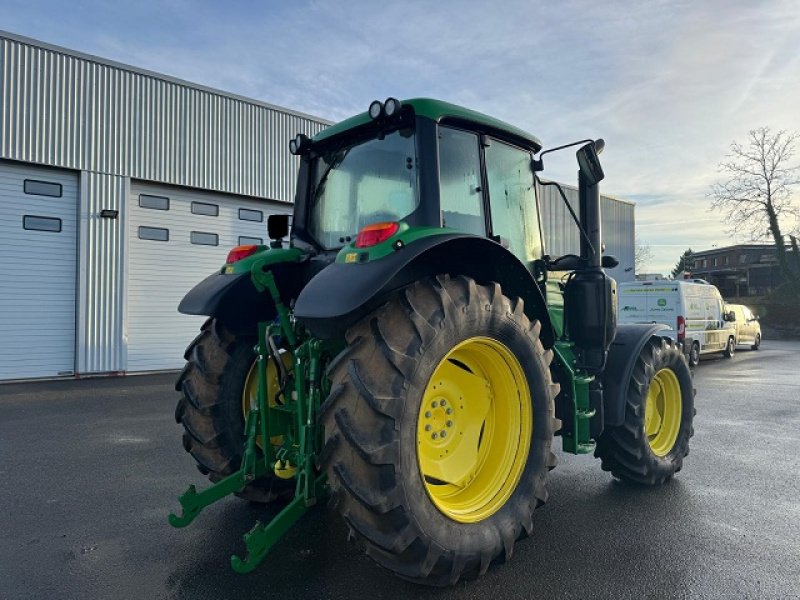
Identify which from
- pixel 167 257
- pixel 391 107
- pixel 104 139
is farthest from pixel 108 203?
pixel 391 107

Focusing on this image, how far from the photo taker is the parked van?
18406 millimetres

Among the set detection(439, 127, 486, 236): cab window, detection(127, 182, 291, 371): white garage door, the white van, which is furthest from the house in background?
detection(439, 127, 486, 236): cab window

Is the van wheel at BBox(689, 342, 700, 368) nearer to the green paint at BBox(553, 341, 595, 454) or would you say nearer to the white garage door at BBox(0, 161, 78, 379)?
the green paint at BBox(553, 341, 595, 454)

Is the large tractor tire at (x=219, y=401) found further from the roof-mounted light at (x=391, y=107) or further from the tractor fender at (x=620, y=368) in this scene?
the tractor fender at (x=620, y=368)

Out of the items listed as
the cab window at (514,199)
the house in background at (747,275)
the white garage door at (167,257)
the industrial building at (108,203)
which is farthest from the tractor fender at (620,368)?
the house in background at (747,275)

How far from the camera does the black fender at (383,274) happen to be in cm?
245

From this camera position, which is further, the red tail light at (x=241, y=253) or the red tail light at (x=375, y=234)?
the red tail light at (x=241, y=253)

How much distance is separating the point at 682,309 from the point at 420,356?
1318cm

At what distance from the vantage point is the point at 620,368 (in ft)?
13.7

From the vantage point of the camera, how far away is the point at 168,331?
43.7 feet

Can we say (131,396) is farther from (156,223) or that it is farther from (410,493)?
(410,493)

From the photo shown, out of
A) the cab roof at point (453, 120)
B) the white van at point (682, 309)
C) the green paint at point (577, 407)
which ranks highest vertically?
the cab roof at point (453, 120)

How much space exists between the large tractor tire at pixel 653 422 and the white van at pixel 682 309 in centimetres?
948

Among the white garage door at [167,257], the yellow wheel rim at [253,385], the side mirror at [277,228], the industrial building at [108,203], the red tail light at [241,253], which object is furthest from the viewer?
the white garage door at [167,257]
